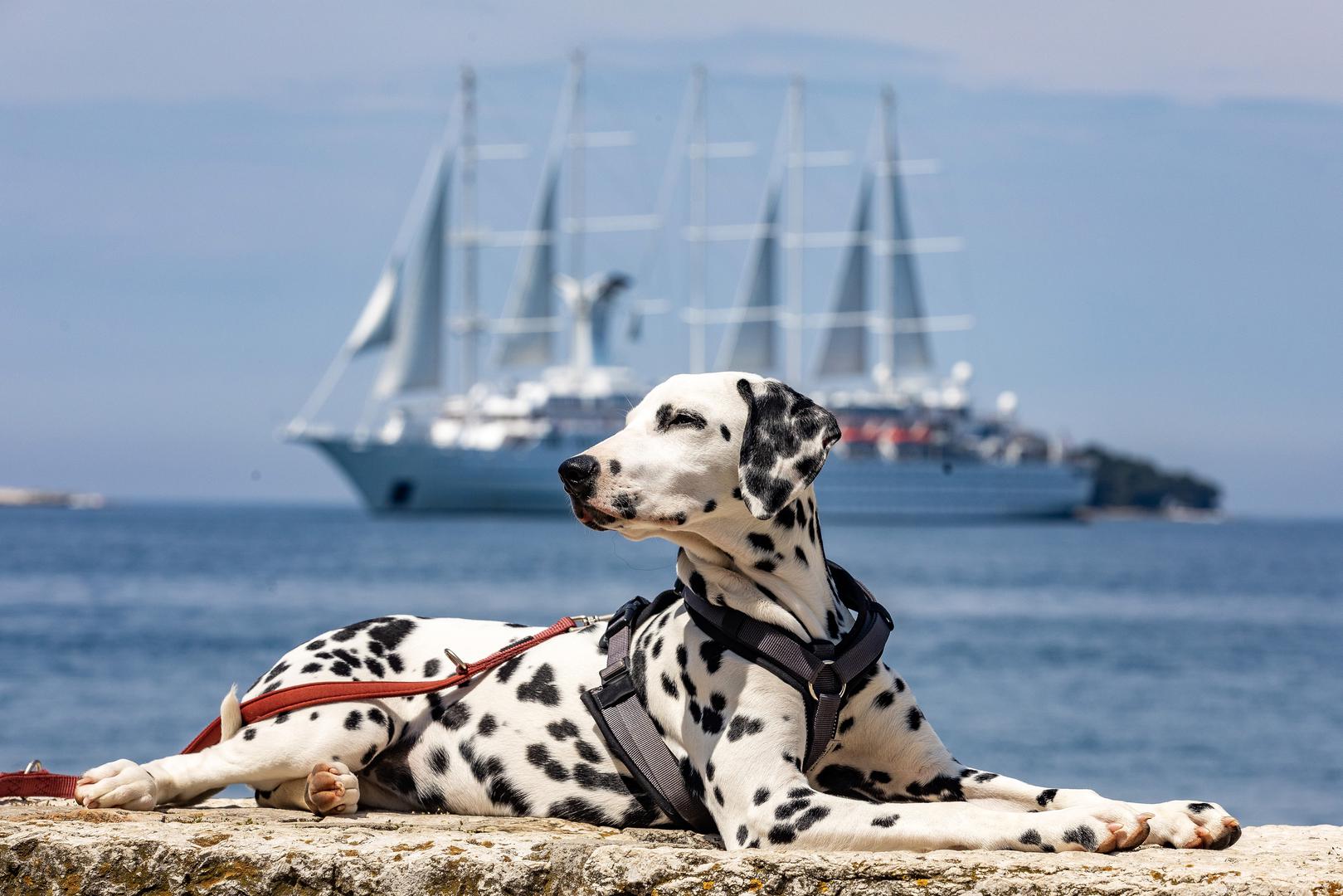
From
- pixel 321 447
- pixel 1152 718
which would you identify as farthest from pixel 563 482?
pixel 321 447

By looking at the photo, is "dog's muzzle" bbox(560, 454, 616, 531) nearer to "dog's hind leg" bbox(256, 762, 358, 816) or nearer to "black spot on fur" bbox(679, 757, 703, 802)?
"black spot on fur" bbox(679, 757, 703, 802)

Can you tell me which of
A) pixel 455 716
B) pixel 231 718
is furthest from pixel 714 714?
pixel 231 718

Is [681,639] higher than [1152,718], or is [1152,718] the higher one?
[681,639]

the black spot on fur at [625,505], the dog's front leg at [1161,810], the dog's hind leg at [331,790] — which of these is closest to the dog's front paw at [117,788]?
the dog's hind leg at [331,790]

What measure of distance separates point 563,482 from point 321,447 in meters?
86.5

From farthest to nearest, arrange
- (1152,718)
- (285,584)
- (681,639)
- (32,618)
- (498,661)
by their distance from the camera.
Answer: (285,584), (32,618), (1152,718), (498,661), (681,639)

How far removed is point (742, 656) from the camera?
2.99 m

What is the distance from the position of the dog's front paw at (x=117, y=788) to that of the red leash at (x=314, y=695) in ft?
0.26

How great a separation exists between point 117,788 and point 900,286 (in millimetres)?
81541

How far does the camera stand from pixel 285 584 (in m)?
44.2

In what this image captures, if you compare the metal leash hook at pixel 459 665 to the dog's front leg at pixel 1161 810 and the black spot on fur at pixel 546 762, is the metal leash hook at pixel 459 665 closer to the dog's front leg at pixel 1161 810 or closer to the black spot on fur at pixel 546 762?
the black spot on fur at pixel 546 762

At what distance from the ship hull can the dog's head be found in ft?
269

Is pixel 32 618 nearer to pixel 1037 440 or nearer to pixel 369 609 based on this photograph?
pixel 369 609

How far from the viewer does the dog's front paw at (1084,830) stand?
8.86 ft
